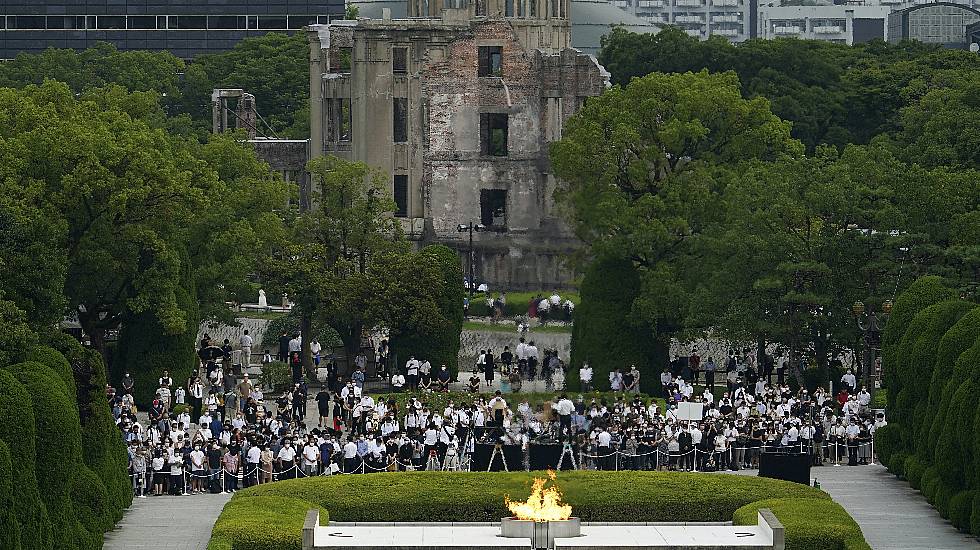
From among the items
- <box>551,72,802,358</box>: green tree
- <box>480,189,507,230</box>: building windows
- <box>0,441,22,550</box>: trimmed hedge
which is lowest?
<box>0,441,22,550</box>: trimmed hedge

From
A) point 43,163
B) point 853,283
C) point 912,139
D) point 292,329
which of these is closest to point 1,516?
point 43,163

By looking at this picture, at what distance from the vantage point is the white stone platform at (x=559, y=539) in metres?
50.2

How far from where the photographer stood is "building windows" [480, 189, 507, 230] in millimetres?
109500

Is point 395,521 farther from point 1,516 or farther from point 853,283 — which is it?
point 853,283

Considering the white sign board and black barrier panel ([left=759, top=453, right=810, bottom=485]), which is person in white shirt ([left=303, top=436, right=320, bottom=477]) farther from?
black barrier panel ([left=759, top=453, right=810, bottom=485])

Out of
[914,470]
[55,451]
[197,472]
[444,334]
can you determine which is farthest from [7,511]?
[444,334]

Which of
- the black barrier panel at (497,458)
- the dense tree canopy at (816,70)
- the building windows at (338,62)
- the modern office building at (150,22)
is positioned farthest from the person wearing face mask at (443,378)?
the modern office building at (150,22)

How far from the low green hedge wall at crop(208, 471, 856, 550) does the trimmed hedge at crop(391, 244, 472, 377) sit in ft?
78.6

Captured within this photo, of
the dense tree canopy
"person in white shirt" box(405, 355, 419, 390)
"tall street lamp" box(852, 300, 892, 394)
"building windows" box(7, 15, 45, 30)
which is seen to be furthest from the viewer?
"building windows" box(7, 15, 45, 30)

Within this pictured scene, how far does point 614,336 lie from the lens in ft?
272

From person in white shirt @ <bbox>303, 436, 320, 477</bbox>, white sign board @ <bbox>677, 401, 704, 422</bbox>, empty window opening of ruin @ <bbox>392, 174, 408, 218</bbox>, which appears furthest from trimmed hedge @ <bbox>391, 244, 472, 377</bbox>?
empty window opening of ruin @ <bbox>392, 174, 408, 218</bbox>

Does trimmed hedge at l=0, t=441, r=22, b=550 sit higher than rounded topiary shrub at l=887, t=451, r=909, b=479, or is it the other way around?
trimmed hedge at l=0, t=441, r=22, b=550

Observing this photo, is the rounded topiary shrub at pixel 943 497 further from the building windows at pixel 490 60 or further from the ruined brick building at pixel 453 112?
the building windows at pixel 490 60

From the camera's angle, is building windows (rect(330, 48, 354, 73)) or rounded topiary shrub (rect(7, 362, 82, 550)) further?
building windows (rect(330, 48, 354, 73))
